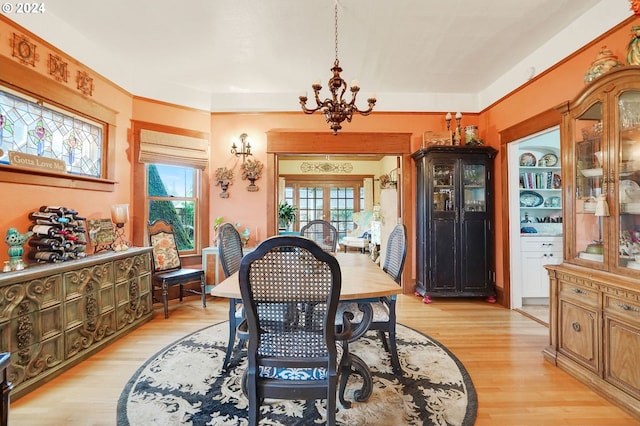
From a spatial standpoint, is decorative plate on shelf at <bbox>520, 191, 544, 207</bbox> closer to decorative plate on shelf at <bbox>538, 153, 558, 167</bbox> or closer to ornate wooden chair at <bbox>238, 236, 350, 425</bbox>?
decorative plate on shelf at <bbox>538, 153, 558, 167</bbox>

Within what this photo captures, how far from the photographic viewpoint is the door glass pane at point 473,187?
377 cm

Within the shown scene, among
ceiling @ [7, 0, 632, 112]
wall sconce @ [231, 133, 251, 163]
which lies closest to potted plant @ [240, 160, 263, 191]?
wall sconce @ [231, 133, 251, 163]

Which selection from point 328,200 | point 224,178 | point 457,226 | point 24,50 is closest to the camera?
point 24,50

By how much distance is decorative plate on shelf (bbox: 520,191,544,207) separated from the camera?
3.81m

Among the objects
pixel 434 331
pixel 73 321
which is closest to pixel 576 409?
pixel 434 331

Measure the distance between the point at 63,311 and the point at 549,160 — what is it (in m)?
5.57

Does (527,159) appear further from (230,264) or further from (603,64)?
(230,264)

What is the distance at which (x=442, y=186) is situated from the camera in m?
3.79

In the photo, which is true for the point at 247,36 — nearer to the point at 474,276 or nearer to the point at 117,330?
the point at 117,330

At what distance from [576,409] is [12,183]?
14.2 ft

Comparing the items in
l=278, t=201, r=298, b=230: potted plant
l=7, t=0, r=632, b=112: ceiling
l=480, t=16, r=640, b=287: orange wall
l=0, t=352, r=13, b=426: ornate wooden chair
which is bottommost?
l=0, t=352, r=13, b=426: ornate wooden chair

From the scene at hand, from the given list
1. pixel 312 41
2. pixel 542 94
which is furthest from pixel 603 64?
pixel 312 41

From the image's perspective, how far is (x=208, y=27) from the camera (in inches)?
104

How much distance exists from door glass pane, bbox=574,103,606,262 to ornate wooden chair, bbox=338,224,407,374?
4.53 ft
